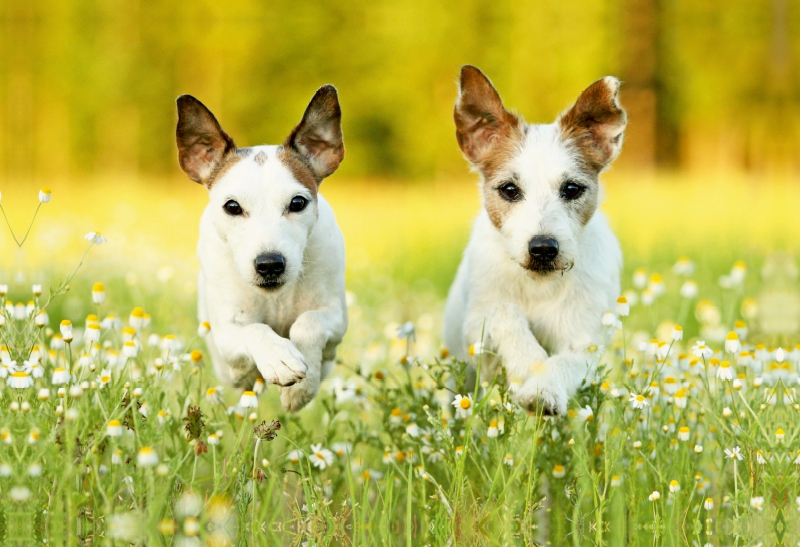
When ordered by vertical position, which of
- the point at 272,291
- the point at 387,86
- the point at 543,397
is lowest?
the point at 543,397

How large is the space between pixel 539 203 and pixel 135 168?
93.6 feet

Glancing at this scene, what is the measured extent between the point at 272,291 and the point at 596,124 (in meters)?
2.00

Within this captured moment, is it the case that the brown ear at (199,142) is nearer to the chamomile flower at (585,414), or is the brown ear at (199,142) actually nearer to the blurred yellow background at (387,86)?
the chamomile flower at (585,414)

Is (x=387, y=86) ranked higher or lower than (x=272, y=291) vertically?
higher

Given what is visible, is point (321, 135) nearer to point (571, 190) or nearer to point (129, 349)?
point (571, 190)

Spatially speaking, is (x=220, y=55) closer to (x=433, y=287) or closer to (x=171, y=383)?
(x=433, y=287)

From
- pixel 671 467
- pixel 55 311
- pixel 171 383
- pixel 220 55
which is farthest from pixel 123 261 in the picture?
pixel 220 55

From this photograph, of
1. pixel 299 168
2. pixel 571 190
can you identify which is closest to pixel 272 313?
pixel 299 168

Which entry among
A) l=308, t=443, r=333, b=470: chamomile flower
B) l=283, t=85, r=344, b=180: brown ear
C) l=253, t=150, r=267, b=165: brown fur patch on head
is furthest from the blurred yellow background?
l=308, t=443, r=333, b=470: chamomile flower

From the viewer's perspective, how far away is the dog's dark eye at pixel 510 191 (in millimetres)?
4582

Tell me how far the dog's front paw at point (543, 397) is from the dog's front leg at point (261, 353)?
94cm

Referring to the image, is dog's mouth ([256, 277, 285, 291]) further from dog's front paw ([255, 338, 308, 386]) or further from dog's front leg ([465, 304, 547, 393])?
dog's front leg ([465, 304, 547, 393])

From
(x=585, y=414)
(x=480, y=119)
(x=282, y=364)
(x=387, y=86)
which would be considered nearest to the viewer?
(x=585, y=414)

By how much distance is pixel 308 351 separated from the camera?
4.04m
